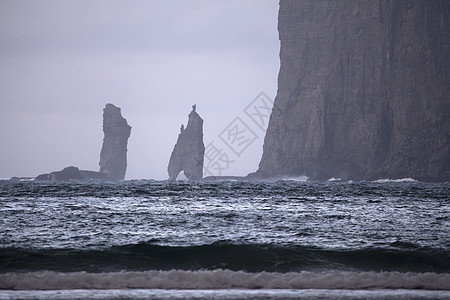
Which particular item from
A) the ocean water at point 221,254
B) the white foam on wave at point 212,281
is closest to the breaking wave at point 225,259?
the ocean water at point 221,254

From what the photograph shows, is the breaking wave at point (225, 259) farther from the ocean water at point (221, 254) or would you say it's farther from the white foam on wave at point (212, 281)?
the white foam on wave at point (212, 281)

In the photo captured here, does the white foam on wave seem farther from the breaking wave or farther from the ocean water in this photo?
the breaking wave

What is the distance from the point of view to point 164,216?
99.9ft

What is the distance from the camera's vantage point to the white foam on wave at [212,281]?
12.6 metres

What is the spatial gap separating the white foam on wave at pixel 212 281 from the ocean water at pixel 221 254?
0.08ft

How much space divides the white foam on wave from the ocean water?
2 cm

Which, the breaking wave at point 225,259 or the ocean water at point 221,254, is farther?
the breaking wave at point 225,259

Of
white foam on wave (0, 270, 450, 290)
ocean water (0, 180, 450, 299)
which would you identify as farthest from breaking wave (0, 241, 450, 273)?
white foam on wave (0, 270, 450, 290)

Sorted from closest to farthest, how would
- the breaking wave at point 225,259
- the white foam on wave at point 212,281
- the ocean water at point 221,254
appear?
the ocean water at point 221,254 < the white foam on wave at point 212,281 < the breaking wave at point 225,259

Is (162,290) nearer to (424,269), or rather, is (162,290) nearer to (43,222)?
(424,269)

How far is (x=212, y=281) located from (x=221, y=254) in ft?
17.7

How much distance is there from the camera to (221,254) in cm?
1841

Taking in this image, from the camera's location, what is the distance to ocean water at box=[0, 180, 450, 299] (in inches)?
490

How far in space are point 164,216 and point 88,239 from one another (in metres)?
9.73
